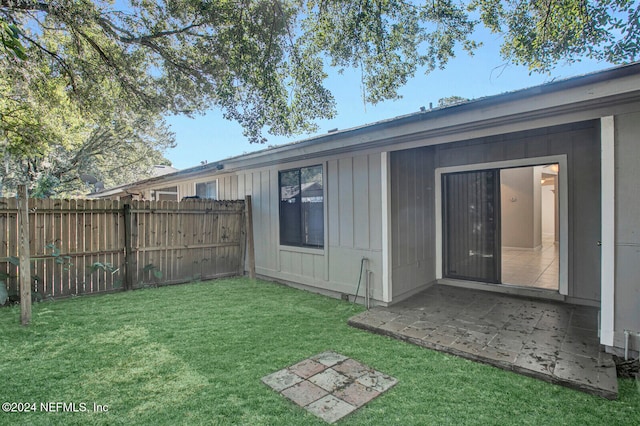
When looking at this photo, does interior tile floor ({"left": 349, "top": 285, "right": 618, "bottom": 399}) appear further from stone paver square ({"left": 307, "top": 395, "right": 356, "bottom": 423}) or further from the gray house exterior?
stone paver square ({"left": 307, "top": 395, "right": 356, "bottom": 423})

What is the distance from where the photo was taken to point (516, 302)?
450 centimetres

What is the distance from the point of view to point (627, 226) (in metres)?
2.75

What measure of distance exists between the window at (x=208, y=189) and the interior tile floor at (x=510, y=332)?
5.65 m

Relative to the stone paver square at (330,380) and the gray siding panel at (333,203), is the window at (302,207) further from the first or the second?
the stone paver square at (330,380)

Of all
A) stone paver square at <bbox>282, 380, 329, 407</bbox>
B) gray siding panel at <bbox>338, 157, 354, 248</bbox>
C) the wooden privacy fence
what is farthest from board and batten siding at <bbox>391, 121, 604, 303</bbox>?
the wooden privacy fence

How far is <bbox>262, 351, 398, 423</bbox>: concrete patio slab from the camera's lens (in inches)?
87.4

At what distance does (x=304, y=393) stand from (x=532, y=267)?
6.05m

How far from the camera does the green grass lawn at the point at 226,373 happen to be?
209cm

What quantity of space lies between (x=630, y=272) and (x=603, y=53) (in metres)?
6.09

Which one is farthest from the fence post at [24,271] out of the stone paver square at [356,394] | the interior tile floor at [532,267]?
the interior tile floor at [532,267]

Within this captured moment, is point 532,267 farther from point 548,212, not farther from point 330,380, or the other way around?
point 548,212

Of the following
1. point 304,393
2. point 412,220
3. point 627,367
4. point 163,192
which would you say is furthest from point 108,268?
point 627,367

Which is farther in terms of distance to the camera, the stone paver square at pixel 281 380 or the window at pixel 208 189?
the window at pixel 208 189

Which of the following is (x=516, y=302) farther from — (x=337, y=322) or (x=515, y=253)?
(x=515, y=253)
